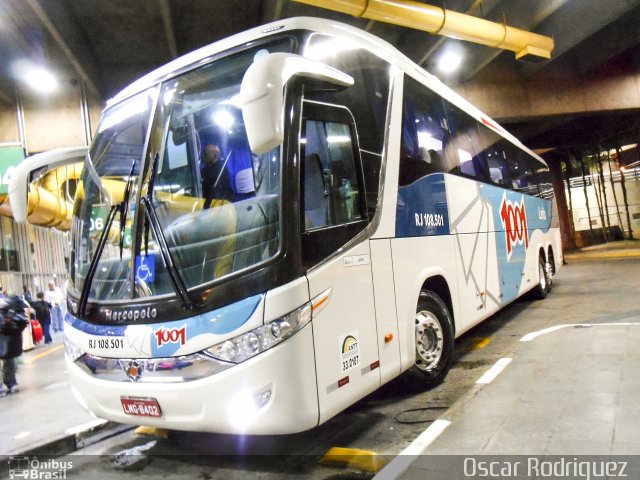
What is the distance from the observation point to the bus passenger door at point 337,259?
331 cm

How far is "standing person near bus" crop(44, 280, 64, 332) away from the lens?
15797 millimetres

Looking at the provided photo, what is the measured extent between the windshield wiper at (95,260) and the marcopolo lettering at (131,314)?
32 cm

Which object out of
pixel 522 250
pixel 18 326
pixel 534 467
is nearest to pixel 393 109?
pixel 534 467

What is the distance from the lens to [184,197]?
11.8ft

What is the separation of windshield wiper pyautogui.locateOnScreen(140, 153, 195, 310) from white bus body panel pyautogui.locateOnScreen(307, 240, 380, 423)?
2.84 ft

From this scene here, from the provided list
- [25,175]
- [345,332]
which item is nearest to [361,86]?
[345,332]

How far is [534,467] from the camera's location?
298cm

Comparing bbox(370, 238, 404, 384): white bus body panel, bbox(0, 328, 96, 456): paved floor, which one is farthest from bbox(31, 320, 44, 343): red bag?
bbox(370, 238, 404, 384): white bus body panel

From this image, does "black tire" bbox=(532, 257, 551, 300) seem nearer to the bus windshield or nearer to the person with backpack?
the bus windshield

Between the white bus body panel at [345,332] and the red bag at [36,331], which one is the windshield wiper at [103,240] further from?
the red bag at [36,331]

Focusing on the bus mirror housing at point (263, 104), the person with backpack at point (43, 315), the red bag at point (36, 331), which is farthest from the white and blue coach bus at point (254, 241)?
the person with backpack at point (43, 315)

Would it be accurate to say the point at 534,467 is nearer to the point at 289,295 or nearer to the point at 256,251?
the point at 289,295

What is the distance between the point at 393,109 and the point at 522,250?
5323 mm

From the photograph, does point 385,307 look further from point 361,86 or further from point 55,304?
point 55,304
